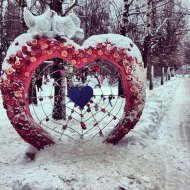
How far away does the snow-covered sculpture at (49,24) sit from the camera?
4.09 meters

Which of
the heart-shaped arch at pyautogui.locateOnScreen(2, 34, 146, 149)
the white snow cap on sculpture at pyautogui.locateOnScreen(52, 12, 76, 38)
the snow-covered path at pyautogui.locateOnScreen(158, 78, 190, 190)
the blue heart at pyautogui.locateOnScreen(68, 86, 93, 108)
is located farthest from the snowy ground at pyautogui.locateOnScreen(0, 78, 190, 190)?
the white snow cap on sculpture at pyautogui.locateOnScreen(52, 12, 76, 38)

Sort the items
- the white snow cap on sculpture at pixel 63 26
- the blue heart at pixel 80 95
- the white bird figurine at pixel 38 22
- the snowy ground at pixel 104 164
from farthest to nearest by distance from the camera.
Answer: the blue heart at pixel 80 95 → the white snow cap on sculpture at pixel 63 26 → the white bird figurine at pixel 38 22 → the snowy ground at pixel 104 164

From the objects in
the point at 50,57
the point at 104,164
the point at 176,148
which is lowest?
the point at 176,148

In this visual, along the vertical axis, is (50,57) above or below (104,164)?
above

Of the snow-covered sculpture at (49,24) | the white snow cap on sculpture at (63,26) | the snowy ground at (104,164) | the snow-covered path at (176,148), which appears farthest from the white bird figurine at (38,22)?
the snow-covered path at (176,148)

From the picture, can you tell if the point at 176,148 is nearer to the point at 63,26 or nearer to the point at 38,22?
the point at 63,26

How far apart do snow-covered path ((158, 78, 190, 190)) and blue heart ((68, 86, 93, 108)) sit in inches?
73.5

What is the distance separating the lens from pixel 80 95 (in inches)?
177

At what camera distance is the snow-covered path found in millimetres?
3654

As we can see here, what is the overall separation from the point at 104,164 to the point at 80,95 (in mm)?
1377

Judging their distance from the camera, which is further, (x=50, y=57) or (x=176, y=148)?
(x=176, y=148)

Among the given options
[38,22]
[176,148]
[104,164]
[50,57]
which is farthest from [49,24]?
[176,148]

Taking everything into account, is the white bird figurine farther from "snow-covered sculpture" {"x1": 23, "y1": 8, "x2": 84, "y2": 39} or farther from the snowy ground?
the snowy ground

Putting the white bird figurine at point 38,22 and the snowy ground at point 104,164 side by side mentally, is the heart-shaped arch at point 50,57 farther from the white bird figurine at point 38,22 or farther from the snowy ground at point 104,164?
the snowy ground at point 104,164
